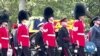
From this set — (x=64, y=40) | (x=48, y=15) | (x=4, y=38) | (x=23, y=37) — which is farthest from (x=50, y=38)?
(x=4, y=38)

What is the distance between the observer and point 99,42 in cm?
1444

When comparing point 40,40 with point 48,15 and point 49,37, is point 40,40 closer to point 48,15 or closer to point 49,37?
point 49,37

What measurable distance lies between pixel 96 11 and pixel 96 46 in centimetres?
1117

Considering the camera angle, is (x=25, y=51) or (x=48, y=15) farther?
(x=48, y=15)

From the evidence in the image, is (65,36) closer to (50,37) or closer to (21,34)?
(50,37)

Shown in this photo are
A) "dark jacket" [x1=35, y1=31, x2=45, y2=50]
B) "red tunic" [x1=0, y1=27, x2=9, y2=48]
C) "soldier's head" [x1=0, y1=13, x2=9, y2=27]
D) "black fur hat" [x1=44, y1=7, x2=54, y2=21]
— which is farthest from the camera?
"black fur hat" [x1=44, y1=7, x2=54, y2=21]

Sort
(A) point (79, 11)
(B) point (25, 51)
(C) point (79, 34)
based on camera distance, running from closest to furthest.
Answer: (B) point (25, 51)
(C) point (79, 34)
(A) point (79, 11)

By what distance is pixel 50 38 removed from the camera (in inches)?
Result: 592

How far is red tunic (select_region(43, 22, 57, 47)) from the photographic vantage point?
49.1 ft

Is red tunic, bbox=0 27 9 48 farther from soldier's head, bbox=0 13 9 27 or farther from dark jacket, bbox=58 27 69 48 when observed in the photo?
dark jacket, bbox=58 27 69 48

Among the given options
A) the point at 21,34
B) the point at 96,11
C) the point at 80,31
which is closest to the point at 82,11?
the point at 80,31

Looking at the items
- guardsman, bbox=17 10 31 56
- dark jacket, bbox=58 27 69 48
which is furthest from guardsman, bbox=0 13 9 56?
dark jacket, bbox=58 27 69 48

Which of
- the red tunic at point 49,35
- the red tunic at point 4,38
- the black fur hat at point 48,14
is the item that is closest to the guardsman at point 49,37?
the red tunic at point 49,35

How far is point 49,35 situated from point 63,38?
1.74 ft
